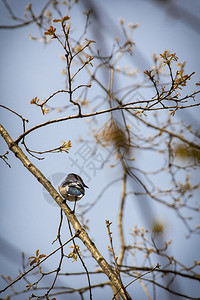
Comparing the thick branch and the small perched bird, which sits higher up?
the small perched bird

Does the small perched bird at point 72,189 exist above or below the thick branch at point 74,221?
above

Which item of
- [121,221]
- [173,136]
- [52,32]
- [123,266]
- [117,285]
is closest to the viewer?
[117,285]

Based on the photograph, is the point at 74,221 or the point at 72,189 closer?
the point at 74,221

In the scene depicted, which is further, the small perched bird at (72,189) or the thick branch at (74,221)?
the small perched bird at (72,189)

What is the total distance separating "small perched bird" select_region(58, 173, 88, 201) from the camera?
133 cm

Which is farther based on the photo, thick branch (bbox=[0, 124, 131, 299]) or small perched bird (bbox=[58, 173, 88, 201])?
small perched bird (bbox=[58, 173, 88, 201])

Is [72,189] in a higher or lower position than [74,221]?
higher

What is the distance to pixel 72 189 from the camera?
1342 millimetres

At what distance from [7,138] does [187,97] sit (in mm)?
935

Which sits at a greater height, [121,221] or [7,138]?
[121,221]

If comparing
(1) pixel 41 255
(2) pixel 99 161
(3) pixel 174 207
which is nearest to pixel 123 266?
(3) pixel 174 207

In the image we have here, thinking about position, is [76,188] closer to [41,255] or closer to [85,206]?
[41,255]

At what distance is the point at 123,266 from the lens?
2.28m

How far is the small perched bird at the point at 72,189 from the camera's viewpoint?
1326 mm
